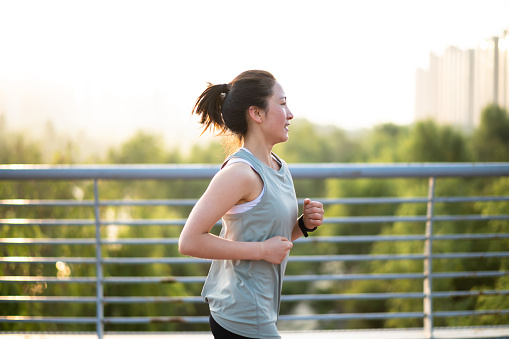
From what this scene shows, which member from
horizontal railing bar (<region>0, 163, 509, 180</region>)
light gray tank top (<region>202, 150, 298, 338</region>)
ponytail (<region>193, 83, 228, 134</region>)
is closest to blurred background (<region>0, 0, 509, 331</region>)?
horizontal railing bar (<region>0, 163, 509, 180</region>)

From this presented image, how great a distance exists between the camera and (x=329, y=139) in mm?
53844

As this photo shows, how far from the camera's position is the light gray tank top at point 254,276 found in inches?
62.0

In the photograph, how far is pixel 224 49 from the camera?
56.8m

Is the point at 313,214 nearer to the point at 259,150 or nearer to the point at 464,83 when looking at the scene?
the point at 259,150

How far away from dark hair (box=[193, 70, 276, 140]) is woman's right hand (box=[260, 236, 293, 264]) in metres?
0.38

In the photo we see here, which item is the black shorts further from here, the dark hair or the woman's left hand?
the dark hair

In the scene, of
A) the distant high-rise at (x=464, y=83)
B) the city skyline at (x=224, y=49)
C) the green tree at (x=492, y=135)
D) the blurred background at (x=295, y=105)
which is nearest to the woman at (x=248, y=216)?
the blurred background at (x=295, y=105)

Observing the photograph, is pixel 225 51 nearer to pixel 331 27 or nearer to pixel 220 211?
pixel 331 27

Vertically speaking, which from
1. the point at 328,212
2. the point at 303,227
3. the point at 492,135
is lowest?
the point at 328,212

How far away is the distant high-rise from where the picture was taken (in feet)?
125

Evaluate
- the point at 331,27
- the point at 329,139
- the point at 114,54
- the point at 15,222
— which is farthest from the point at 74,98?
the point at 15,222

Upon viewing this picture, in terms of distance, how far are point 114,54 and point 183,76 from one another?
7.01 m

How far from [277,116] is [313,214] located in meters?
0.33

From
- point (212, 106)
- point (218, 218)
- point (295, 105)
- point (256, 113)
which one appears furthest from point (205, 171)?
point (295, 105)
